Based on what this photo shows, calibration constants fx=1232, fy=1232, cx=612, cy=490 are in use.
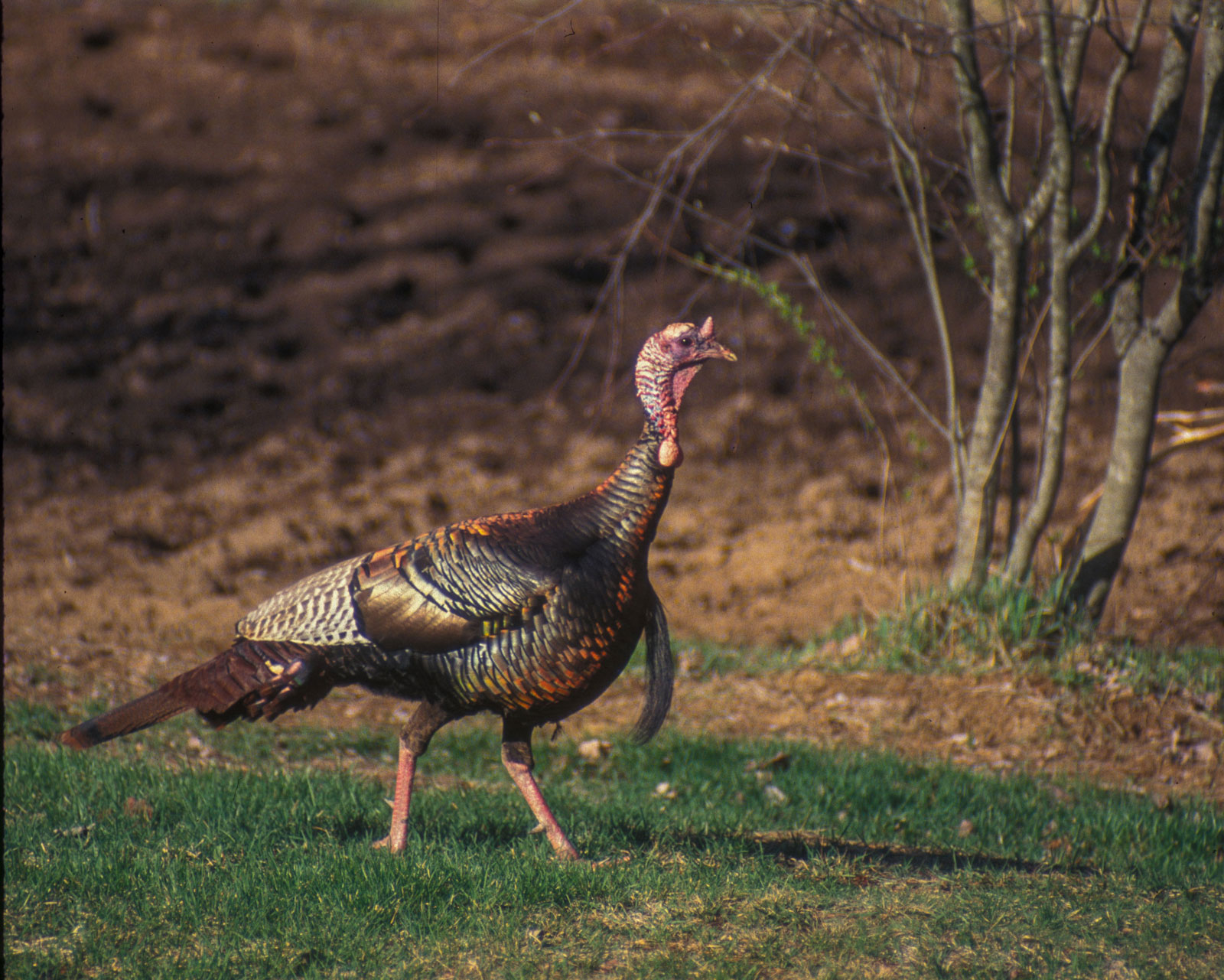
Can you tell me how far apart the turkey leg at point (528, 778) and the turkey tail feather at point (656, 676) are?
1.25 feet

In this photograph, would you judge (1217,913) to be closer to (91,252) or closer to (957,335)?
(957,335)

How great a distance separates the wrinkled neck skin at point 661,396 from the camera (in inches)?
157

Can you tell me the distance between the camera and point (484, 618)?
3.93 meters

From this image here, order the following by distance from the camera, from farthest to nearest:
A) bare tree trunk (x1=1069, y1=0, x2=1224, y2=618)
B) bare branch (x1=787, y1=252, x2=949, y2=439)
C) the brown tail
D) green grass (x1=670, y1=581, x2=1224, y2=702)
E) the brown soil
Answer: the brown soil → bare branch (x1=787, y1=252, x2=949, y2=439) → green grass (x1=670, y1=581, x2=1224, y2=702) → bare tree trunk (x1=1069, y1=0, x2=1224, y2=618) → the brown tail

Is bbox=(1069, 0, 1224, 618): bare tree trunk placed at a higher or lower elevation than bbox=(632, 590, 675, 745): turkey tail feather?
higher

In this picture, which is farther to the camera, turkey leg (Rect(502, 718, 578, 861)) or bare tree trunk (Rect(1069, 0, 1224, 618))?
bare tree trunk (Rect(1069, 0, 1224, 618))

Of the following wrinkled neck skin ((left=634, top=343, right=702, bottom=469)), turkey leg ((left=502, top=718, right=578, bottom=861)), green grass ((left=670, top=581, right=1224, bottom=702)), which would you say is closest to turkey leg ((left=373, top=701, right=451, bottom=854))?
turkey leg ((left=502, top=718, right=578, bottom=861))

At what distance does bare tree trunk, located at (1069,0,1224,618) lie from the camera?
647 centimetres

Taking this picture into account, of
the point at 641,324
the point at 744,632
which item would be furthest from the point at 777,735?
the point at 641,324

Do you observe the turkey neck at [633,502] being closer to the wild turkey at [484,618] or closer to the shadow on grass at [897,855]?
the wild turkey at [484,618]

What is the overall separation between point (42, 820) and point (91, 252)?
9.07 meters

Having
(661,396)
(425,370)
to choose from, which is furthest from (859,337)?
(425,370)

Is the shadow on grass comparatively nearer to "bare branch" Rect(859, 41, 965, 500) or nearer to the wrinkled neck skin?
the wrinkled neck skin

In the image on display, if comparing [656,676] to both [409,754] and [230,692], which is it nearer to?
[409,754]
